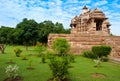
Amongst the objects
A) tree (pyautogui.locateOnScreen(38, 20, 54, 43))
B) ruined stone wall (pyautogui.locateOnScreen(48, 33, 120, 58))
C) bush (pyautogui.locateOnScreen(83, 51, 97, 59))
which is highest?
tree (pyautogui.locateOnScreen(38, 20, 54, 43))

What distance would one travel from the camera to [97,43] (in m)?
20.7

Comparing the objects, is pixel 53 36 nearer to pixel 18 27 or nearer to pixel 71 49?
pixel 71 49

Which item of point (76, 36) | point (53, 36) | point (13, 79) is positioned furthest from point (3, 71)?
point (76, 36)

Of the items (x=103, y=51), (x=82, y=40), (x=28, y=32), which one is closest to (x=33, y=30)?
(x=28, y=32)

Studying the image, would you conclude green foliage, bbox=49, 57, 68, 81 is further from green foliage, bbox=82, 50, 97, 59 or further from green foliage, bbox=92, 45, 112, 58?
green foliage, bbox=82, 50, 97, 59

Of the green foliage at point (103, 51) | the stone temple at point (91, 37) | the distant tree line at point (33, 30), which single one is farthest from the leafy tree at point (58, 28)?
the green foliage at point (103, 51)

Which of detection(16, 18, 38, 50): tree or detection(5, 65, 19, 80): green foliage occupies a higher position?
detection(16, 18, 38, 50): tree

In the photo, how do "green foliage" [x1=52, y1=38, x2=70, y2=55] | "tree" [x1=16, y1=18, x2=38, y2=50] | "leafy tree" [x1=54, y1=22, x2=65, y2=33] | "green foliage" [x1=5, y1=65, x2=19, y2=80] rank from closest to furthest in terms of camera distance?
"green foliage" [x1=5, y1=65, x2=19, y2=80], "green foliage" [x1=52, y1=38, x2=70, y2=55], "tree" [x1=16, y1=18, x2=38, y2=50], "leafy tree" [x1=54, y1=22, x2=65, y2=33]

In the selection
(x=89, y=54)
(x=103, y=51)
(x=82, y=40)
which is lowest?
(x=89, y=54)

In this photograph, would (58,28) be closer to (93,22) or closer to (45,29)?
(45,29)

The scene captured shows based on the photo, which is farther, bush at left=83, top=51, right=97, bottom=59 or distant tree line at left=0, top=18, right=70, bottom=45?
distant tree line at left=0, top=18, right=70, bottom=45

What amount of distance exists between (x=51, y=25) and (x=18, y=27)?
27.2 feet

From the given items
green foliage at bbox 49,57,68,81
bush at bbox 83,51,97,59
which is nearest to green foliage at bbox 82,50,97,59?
bush at bbox 83,51,97,59

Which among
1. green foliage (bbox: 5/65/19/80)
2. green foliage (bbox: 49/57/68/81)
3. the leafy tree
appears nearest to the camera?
green foliage (bbox: 49/57/68/81)
